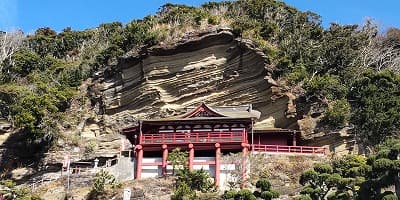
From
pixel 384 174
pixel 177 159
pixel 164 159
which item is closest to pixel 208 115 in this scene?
pixel 164 159

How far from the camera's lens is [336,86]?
4262cm

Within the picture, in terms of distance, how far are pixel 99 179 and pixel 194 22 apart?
1997 cm

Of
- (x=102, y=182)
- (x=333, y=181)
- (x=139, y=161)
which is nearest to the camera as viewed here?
(x=333, y=181)

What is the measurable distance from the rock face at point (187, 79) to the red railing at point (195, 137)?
876 cm

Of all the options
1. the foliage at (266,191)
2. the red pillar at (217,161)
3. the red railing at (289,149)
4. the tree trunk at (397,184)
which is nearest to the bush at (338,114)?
the red railing at (289,149)

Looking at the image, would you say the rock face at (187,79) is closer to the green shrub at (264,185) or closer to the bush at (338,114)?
the bush at (338,114)

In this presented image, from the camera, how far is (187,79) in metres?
48.3

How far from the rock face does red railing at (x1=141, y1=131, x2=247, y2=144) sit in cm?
876

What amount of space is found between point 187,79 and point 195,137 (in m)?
12.1

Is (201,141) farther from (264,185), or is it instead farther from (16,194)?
(16,194)

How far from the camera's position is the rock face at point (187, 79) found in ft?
151

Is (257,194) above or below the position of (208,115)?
below

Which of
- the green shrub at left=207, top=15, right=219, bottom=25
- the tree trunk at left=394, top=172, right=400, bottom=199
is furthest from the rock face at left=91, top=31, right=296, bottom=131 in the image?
the tree trunk at left=394, top=172, right=400, bottom=199

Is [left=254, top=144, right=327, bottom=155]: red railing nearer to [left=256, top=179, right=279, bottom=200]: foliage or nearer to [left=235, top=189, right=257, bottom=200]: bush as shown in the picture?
[left=256, top=179, right=279, bottom=200]: foliage
